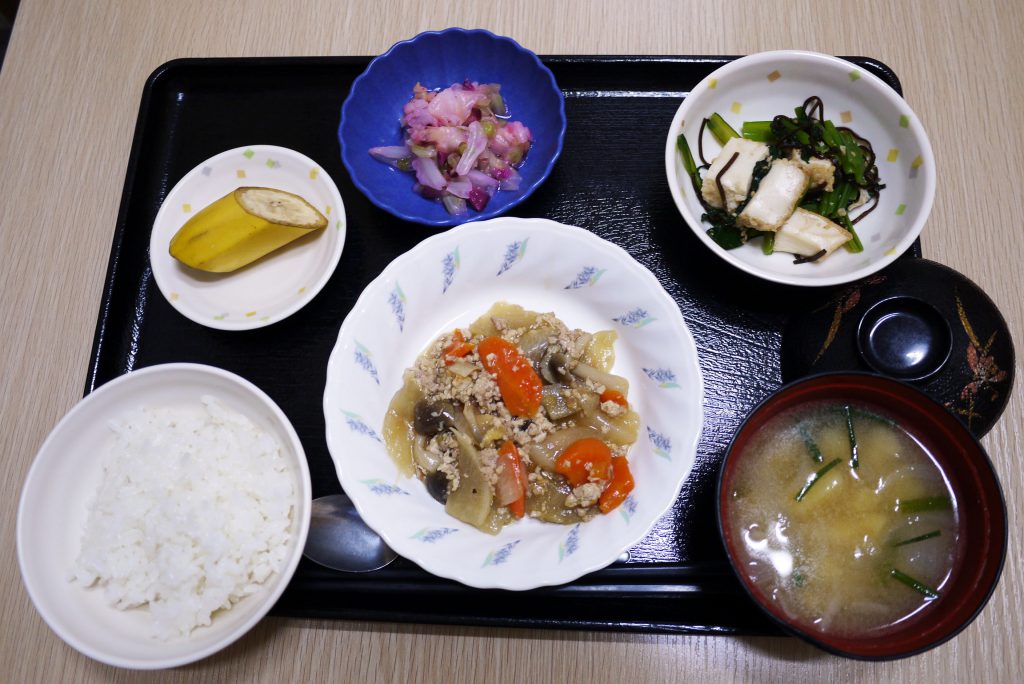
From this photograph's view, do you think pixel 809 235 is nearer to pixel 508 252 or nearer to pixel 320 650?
pixel 508 252

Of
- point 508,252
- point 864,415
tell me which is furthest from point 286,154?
point 864,415

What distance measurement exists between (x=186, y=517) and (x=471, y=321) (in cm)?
97

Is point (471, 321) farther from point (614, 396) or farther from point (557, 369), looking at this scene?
point (614, 396)

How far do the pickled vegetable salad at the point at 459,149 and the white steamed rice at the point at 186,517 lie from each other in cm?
94

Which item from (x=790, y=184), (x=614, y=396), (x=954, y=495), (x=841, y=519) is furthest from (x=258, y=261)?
(x=954, y=495)

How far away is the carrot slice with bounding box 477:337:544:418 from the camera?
183 centimetres

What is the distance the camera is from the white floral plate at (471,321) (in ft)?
5.38

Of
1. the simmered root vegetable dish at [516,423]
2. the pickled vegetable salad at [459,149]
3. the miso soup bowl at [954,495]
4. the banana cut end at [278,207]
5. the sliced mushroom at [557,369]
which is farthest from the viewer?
the pickled vegetable salad at [459,149]

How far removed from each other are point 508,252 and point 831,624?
1.27 m

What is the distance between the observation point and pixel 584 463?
1.73 m

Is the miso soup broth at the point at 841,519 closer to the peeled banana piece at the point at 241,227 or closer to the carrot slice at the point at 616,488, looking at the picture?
the carrot slice at the point at 616,488

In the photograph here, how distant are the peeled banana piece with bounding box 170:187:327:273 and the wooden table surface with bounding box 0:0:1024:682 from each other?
0.55 m

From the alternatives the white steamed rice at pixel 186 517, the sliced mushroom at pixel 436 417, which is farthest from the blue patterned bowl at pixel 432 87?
the white steamed rice at pixel 186 517

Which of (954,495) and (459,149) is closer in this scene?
(954,495)
